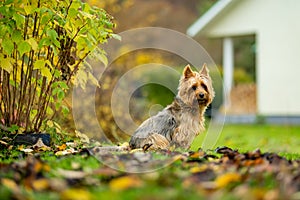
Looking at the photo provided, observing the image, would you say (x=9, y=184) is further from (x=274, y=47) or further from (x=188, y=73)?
(x=274, y=47)

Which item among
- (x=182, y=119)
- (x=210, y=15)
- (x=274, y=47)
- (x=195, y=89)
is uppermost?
(x=210, y=15)

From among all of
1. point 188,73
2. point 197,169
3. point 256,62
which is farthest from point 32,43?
point 256,62

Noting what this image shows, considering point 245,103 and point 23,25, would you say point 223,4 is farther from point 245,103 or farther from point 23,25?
point 23,25

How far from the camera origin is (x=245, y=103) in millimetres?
20750

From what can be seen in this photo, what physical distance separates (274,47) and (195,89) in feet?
42.0

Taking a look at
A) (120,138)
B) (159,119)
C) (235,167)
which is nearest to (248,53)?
(120,138)

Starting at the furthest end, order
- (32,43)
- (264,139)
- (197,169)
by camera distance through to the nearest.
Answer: (264,139)
(32,43)
(197,169)

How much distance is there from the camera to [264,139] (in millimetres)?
13461

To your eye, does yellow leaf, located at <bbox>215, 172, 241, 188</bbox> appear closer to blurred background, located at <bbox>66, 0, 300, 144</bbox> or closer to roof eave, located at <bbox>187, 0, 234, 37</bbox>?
blurred background, located at <bbox>66, 0, 300, 144</bbox>

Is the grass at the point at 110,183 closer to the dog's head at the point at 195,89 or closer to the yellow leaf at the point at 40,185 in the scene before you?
the yellow leaf at the point at 40,185

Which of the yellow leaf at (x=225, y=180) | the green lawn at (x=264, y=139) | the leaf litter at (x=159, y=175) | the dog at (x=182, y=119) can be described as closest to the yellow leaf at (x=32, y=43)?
the leaf litter at (x=159, y=175)

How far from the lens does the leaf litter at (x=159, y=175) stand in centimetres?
319

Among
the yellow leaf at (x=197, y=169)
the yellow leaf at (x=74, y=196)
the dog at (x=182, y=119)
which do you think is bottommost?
the yellow leaf at (x=74, y=196)

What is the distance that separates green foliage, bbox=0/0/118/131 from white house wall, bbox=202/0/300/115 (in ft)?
42.1
